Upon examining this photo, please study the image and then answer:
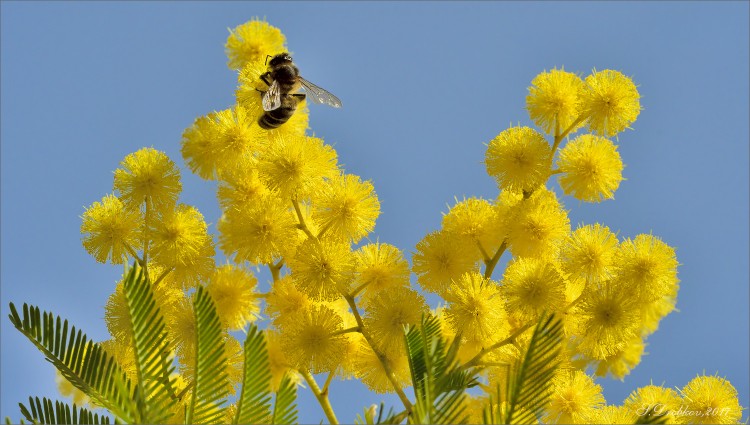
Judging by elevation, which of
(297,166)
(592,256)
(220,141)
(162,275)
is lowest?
(592,256)

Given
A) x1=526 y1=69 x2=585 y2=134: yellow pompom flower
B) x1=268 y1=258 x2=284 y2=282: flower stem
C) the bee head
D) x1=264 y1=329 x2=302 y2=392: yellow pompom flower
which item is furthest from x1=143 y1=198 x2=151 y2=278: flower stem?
x1=526 y1=69 x2=585 y2=134: yellow pompom flower

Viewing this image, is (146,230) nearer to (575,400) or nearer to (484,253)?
(484,253)

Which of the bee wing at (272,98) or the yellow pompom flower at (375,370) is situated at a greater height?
the bee wing at (272,98)

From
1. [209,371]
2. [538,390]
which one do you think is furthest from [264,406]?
[538,390]

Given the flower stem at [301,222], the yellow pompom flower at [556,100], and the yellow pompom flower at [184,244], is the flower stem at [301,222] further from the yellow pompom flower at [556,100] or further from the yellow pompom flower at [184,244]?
the yellow pompom flower at [556,100]

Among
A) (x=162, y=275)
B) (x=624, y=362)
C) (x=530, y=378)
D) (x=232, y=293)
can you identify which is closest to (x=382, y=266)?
(x=232, y=293)

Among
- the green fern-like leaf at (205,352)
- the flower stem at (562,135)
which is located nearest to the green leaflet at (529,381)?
the green fern-like leaf at (205,352)

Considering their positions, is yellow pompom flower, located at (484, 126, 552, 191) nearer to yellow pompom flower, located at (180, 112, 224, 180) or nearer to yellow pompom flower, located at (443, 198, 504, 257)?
yellow pompom flower, located at (443, 198, 504, 257)
